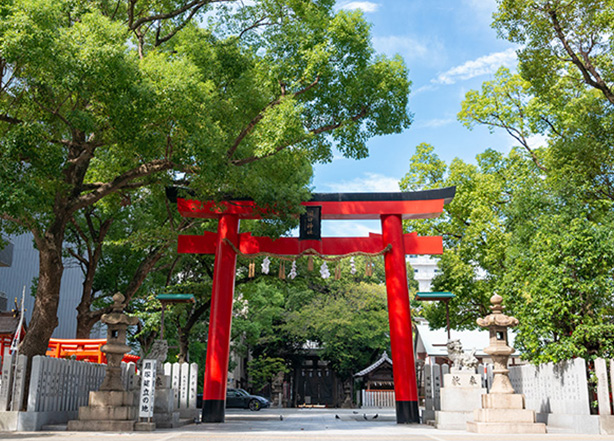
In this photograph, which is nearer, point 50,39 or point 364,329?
point 50,39

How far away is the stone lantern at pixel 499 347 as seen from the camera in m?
10.1

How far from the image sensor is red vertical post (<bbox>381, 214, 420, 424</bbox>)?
13289mm

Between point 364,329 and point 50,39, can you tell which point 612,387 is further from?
point 364,329

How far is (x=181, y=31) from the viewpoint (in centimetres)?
1245

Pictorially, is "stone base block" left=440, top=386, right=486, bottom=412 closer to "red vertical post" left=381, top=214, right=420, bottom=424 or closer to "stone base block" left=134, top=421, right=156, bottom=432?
"red vertical post" left=381, top=214, right=420, bottom=424

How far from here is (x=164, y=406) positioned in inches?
467

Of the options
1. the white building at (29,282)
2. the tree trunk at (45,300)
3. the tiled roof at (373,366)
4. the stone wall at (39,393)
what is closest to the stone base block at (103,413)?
the stone wall at (39,393)

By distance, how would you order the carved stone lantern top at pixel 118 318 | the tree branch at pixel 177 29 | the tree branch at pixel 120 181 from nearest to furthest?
1. the carved stone lantern top at pixel 118 318
2. the tree branch at pixel 120 181
3. the tree branch at pixel 177 29

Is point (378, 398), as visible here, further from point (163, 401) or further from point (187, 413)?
point (163, 401)

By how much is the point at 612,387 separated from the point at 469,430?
110 inches

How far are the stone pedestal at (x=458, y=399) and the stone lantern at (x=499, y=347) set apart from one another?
65.3 inches

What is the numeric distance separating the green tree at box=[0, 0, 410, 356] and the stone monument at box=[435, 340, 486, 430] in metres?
5.34

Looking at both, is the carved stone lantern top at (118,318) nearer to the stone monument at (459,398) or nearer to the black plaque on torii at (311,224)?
the black plaque on torii at (311,224)

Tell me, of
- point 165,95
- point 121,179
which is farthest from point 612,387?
point 121,179
